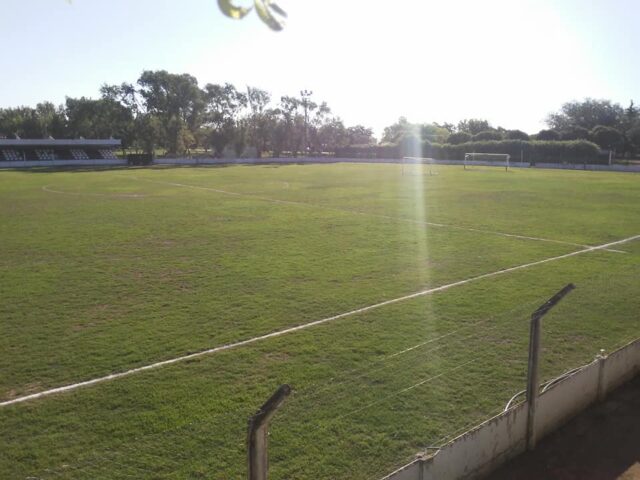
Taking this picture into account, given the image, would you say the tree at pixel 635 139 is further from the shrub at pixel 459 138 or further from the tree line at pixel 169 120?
the tree line at pixel 169 120

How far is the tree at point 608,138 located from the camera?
67250 millimetres

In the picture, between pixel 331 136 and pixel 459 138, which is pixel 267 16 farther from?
pixel 331 136

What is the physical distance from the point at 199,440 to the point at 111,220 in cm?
1542

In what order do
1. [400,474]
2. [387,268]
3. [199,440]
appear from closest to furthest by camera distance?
[400,474] → [199,440] → [387,268]

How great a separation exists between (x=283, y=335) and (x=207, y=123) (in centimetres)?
8880

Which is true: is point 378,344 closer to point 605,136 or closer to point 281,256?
point 281,256

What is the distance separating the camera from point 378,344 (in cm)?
669

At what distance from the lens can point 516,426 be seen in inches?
172

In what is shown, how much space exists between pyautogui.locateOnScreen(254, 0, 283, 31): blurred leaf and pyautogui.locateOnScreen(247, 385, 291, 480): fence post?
164cm

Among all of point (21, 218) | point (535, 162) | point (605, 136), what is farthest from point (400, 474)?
point (605, 136)

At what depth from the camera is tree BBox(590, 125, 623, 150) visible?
2648 inches

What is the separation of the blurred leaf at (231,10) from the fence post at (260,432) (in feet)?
5.50

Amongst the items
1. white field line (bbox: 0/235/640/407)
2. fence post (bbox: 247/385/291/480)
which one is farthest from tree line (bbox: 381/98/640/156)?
fence post (bbox: 247/385/291/480)

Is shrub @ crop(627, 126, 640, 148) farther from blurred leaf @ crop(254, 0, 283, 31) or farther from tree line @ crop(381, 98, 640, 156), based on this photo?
blurred leaf @ crop(254, 0, 283, 31)
